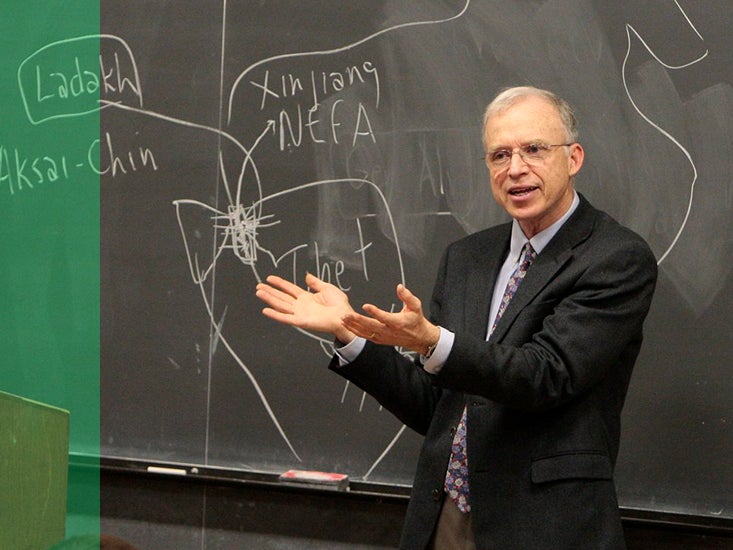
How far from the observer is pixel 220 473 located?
2938mm

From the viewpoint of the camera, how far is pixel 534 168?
1.95 m

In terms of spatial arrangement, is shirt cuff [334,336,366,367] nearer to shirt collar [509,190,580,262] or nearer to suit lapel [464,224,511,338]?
suit lapel [464,224,511,338]

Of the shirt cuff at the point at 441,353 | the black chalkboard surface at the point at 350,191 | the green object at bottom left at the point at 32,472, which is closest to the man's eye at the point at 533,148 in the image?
the shirt cuff at the point at 441,353

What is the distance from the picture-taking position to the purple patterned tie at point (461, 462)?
194 centimetres

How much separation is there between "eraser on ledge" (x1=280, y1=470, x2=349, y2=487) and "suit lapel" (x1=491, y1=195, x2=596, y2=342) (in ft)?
3.42

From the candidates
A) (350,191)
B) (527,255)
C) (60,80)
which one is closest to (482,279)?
(527,255)

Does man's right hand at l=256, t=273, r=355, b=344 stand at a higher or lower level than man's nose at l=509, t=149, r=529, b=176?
lower

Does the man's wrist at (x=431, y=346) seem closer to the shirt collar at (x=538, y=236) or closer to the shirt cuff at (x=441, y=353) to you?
the shirt cuff at (x=441, y=353)

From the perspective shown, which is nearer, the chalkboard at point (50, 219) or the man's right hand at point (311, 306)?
the chalkboard at point (50, 219)

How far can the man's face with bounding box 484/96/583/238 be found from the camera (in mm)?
1950

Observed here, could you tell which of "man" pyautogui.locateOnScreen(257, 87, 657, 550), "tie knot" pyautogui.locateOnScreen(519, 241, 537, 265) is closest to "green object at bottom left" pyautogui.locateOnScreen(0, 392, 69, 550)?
"man" pyautogui.locateOnScreen(257, 87, 657, 550)

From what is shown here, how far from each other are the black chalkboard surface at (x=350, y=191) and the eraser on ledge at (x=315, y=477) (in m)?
0.04

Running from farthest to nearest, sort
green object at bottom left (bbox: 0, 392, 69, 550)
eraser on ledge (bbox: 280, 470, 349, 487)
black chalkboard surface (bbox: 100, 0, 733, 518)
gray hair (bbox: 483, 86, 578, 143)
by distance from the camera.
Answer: eraser on ledge (bbox: 280, 470, 349, 487), black chalkboard surface (bbox: 100, 0, 733, 518), gray hair (bbox: 483, 86, 578, 143), green object at bottom left (bbox: 0, 392, 69, 550)

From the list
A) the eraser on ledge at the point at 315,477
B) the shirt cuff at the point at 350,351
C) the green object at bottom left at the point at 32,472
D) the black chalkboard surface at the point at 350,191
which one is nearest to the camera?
the green object at bottom left at the point at 32,472
